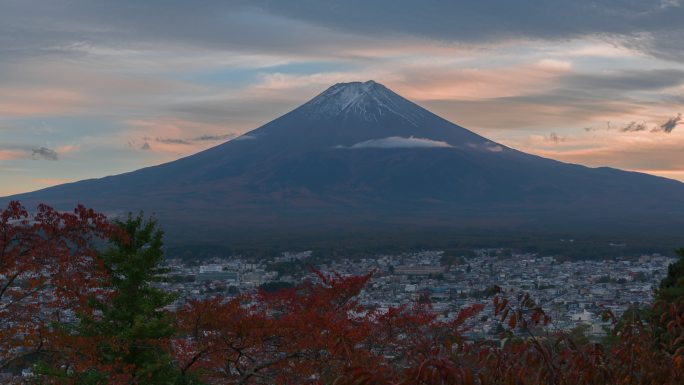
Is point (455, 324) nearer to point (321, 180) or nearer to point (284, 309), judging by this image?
point (284, 309)

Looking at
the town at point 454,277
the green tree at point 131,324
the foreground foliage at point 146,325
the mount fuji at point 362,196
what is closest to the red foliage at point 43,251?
the foreground foliage at point 146,325

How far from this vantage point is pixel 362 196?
578 feet

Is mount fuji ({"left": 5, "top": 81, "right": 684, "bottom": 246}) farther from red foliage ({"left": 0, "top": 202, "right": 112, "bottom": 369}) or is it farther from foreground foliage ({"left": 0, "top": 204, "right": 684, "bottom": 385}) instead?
red foliage ({"left": 0, "top": 202, "right": 112, "bottom": 369})

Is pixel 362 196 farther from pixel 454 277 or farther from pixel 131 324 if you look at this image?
pixel 131 324

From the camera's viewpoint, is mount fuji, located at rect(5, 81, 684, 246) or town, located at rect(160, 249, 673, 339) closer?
town, located at rect(160, 249, 673, 339)

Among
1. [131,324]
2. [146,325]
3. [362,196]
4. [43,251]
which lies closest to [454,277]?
[131,324]

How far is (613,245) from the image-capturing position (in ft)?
320

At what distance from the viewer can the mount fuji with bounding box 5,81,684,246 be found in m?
131

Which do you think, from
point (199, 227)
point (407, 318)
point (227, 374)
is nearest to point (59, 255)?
point (227, 374)

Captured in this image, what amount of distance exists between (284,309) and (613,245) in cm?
8387

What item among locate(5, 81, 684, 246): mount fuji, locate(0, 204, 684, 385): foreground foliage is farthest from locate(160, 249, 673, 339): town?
locate(5, 81, 684, 246): mount fuji

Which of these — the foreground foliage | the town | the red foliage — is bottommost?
the town

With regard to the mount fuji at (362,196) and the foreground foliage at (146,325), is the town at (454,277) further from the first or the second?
the mount fuji at (362,196)

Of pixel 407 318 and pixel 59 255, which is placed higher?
pixel 59 255
